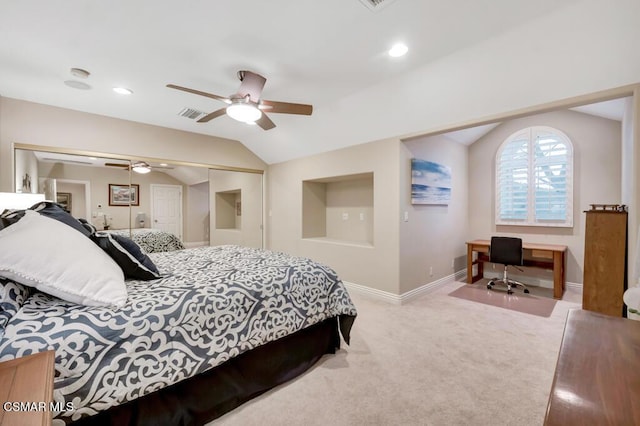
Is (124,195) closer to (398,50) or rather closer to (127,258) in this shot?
(127,258)

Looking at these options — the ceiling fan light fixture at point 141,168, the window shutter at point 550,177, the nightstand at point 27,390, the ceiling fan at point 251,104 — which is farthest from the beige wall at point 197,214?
the window shutter at point 550,177

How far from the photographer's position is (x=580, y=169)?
14.1ft

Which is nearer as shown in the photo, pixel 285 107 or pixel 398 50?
pixel 398 50

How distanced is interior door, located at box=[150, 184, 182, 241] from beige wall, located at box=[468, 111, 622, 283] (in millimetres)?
5649

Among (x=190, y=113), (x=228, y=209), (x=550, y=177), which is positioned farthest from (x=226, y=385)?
(x=550, y=177)

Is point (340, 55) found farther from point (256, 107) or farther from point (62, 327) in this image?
point (62, 327)

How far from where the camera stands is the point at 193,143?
4.77 m

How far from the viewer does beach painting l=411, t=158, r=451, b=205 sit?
3.86 metres

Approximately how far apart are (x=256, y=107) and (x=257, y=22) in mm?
740

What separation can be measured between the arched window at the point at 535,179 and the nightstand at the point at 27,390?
5.91 meters

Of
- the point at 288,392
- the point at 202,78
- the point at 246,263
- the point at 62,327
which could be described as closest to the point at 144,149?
the point at 202,78

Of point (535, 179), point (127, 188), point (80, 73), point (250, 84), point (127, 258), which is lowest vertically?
point (127, 258)

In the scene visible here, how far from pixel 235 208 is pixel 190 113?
205 centimetres

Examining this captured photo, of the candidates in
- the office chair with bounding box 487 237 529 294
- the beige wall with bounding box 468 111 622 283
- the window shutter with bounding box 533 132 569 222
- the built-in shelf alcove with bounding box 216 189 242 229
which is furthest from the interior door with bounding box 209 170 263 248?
the window shutter with bounding box 533 132 569 222
